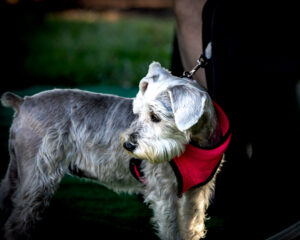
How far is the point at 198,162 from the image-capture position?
267 cm

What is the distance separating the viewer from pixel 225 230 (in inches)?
131

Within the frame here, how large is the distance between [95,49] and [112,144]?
302 inches

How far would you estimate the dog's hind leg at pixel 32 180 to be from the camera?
9.01 feet

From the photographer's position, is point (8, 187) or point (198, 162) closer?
point (198, 162)

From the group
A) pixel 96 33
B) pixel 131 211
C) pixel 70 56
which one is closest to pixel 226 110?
pixel 131 211

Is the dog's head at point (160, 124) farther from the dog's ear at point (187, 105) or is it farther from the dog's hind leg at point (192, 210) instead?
the dog's hind leg at point (192, 210)

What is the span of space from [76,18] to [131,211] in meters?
11.2

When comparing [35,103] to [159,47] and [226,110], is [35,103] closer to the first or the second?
[226,110]

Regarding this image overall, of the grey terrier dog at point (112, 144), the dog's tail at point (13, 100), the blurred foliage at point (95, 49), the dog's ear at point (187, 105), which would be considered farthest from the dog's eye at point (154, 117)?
the blurred foliage at point (95, 49)

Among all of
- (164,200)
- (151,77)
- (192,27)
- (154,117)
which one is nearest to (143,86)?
(151,77)

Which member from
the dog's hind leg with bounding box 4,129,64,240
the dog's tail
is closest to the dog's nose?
the dog's hind leg with bounding box 4,129,64,240

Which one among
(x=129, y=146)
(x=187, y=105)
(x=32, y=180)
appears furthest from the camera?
(x=32, y=180)

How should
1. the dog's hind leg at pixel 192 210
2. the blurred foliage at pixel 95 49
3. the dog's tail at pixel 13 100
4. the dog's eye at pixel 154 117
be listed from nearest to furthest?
the dog's eye at pixel 154 117
the dog's tail at pixel 13 100
the dog's hind leg at pixel 192 210
the blurred foliage at pixel 95 49

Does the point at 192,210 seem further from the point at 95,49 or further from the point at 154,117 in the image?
the point at 95,49
